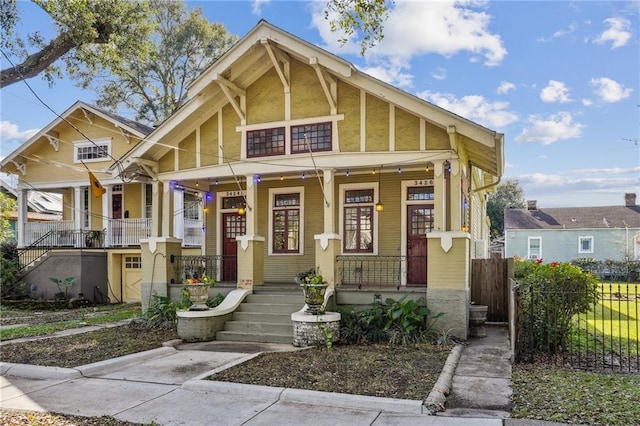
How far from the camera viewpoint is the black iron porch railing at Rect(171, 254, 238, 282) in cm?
1316

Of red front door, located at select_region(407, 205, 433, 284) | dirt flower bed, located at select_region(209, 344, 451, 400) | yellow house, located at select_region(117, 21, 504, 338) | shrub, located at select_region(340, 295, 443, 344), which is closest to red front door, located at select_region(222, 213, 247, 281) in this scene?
yellow house, located at select_region(117, 21, 504, 338)

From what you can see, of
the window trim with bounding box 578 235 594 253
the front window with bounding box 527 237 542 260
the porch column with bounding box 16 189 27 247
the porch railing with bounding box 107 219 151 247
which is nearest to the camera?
the porch railing with bounding box 107 219 151 247

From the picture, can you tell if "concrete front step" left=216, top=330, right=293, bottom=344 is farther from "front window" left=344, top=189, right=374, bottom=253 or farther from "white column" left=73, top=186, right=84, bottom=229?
"white column" left=73, top=186, right=84, bottom=229

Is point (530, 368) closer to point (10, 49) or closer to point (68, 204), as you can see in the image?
point (10, 49)

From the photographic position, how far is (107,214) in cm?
2034

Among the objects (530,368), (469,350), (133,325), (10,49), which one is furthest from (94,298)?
(530,368)

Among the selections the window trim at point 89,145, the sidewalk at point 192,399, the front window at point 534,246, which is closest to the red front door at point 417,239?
the sidewalk at point 192,399

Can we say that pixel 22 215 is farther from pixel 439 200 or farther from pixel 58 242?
pixel 439 200

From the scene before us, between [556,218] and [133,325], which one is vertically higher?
[556,218]

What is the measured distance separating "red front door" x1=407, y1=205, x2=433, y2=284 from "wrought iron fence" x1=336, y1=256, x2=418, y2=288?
236 millimetres

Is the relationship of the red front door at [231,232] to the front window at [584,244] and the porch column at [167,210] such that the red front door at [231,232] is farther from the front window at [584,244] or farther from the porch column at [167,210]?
the front window at [584,244]

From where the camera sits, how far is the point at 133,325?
1241 centimetres

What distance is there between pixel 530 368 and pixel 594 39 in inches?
294

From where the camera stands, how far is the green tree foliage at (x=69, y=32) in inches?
311
